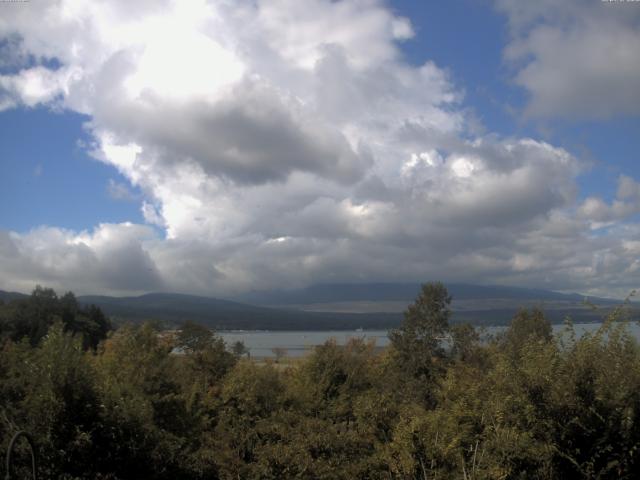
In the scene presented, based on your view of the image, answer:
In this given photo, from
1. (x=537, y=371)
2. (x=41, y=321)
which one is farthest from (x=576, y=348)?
(x=41, y=321)

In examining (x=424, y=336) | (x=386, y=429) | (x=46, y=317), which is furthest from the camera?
(x=46, y=317)

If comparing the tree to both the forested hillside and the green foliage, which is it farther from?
the green foliage

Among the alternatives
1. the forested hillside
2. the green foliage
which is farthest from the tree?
the green foliage

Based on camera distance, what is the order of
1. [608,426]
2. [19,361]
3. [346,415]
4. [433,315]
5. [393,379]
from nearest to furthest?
[608,426]
[19,361]
[346,415]
[393,379]
[433,315]

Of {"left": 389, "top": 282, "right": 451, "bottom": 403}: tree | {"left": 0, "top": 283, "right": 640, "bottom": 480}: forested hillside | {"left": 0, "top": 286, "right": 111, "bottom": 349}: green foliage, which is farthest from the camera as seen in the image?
{"left": 0, "top": 286, "right": 111, "bottom": 349}: green foliage

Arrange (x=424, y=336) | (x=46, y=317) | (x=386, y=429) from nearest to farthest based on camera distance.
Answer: (x=386, y=429), (x=424, y=336), (x=46, y=317)

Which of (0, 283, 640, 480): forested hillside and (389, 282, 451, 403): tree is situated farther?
(389, 282, 451, 403): tree

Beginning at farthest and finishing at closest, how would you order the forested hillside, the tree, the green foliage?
the green foliage → the tree → the forested hillside

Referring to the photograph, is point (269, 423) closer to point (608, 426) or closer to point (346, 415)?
point (608, 426)

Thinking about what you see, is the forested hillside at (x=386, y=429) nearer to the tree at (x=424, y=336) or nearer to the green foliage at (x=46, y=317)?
the tree at (x=424, y=336)

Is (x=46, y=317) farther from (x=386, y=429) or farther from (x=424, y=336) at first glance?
(x=386, y=429)

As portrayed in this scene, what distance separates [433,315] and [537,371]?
92.1 ft

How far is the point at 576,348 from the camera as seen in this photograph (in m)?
12.8

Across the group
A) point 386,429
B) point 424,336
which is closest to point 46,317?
point 424,336
